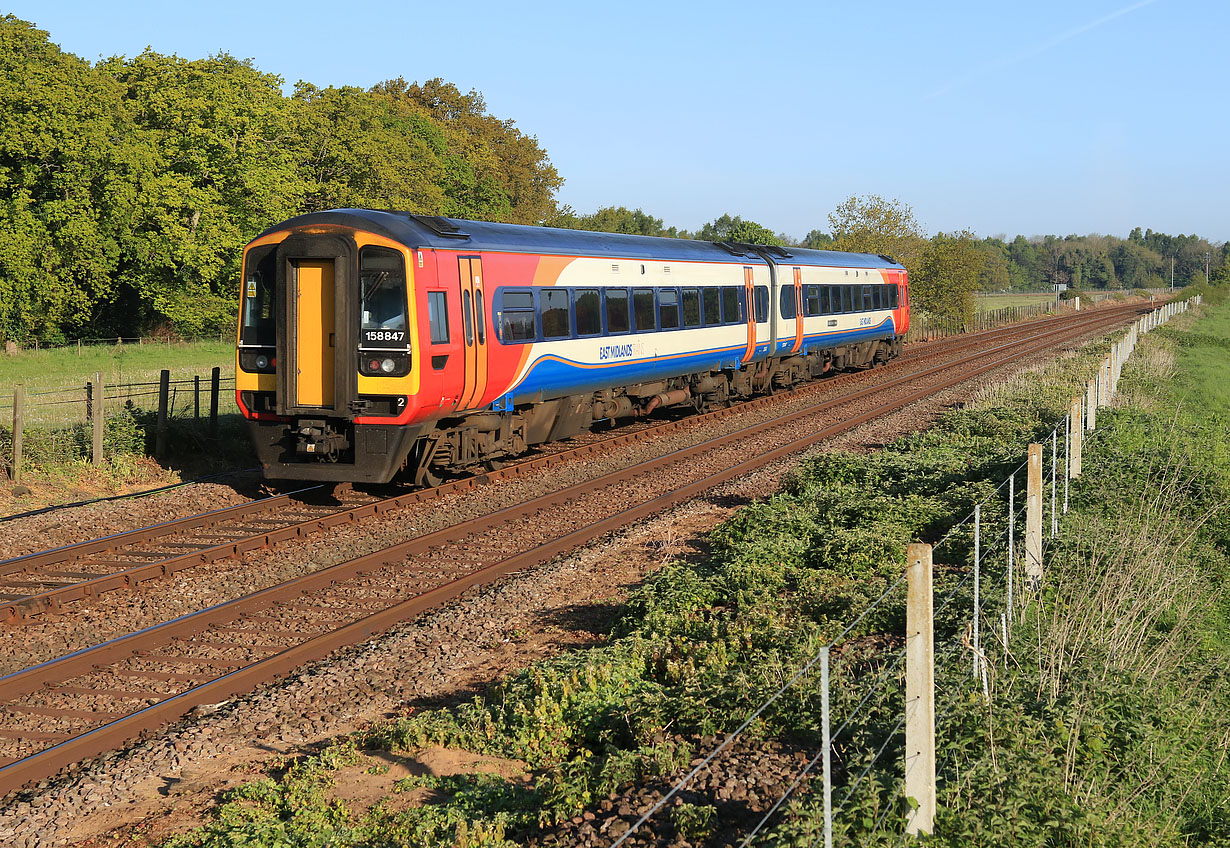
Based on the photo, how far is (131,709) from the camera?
292 inches

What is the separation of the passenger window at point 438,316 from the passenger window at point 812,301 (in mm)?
14869

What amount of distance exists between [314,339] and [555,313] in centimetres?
394

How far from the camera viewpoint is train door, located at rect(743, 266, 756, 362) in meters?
22.9

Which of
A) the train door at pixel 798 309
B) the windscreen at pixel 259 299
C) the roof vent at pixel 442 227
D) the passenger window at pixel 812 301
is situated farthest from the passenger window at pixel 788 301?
the windscreen at pixel 259 299

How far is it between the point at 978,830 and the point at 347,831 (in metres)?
3.09

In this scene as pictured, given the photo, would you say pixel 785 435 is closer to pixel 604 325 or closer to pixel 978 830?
pixel 604 325

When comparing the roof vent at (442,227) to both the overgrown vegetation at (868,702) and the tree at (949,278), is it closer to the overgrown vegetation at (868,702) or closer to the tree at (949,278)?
the overgrown vegetation at (868,702)

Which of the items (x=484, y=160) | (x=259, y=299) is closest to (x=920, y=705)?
(x=259, y=299)

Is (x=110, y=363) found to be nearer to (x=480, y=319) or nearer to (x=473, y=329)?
(x=480, y=319)

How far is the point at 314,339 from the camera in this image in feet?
43.4

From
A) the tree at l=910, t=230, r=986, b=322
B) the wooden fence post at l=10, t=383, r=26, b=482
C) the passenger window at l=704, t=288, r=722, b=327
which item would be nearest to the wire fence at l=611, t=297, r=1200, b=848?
the passenger window at l=704, t=288, r=722, b=327

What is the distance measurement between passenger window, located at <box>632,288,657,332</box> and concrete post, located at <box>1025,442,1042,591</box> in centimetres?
1038

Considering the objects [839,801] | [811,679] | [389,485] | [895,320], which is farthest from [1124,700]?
[895,320]

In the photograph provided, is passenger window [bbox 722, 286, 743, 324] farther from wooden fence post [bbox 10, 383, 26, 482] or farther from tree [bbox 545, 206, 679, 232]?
tree [bbox 545, 206, 679, 232]
